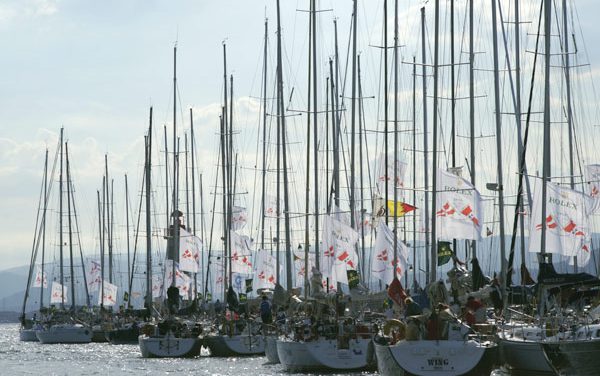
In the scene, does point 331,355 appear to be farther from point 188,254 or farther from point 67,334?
point 67,334

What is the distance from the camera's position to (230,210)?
7412cm

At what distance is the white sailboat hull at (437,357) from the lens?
3634 cm

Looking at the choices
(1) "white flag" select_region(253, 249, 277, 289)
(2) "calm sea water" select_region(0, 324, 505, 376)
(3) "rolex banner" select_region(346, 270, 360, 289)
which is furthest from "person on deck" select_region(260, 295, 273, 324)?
(1) "white flag" select_region(253, 249, 277, 289)

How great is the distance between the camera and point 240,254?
7512cm

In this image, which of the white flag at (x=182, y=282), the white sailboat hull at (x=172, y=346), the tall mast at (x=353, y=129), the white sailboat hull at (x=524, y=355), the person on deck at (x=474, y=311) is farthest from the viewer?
the white flag at (x=182, y=282)

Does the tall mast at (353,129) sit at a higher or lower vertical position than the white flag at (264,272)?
higher

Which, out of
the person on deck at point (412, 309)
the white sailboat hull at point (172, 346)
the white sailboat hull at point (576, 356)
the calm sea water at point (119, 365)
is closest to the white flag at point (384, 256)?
the calm sea water at point (119, 365)

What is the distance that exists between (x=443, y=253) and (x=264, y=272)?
22.7 meters

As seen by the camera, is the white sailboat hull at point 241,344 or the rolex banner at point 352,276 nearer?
the rolex banner at point 352,276

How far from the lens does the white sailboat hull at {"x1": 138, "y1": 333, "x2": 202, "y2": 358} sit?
6341 cm

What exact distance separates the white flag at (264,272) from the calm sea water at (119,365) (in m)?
8.12

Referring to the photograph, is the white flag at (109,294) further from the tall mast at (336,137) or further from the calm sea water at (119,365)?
the tall mast at (336,137)

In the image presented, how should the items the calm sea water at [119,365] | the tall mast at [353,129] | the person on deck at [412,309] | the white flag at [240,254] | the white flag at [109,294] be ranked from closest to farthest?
the person on deck at [412,309]
the calm sea water at [119,365]
the tall mast at [353,129]
the white flag at [240,254]
the white flag at [109,294]

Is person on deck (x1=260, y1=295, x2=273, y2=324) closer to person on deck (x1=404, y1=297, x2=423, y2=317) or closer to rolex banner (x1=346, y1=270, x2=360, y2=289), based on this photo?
rolex banner (x1=346, y1=270, x2=360, y2=289)
